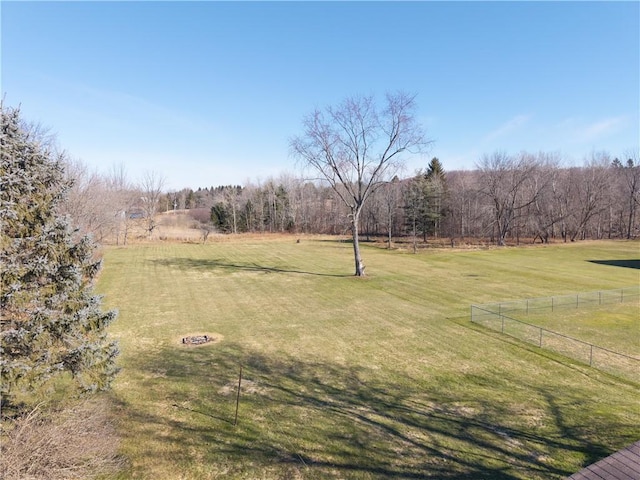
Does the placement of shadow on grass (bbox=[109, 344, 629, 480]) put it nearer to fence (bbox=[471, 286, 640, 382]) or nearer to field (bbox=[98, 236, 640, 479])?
field (bbox=[98, 236, 640, 479])

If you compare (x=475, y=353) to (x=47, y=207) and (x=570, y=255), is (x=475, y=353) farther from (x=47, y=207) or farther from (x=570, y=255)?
(x=570, y=255)

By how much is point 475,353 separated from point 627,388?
17.1 ft

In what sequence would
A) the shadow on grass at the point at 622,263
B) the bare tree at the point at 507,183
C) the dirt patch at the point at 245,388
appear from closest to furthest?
the dirt patch at the point at 245,388, the shadow on grass at the point at 622,263, the bare tree at the point at 507,183

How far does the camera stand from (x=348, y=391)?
12906 mm

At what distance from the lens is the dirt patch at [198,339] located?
57.0 feet

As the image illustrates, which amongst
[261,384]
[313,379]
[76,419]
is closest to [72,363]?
[76,419]

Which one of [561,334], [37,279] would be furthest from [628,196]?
[37,279]

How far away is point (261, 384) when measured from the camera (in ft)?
43.5

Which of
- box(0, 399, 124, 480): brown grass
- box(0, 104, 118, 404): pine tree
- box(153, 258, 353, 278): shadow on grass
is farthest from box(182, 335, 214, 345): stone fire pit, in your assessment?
box(153, 258, 353, 278): shadow on grass

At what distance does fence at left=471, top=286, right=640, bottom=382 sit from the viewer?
15.5m

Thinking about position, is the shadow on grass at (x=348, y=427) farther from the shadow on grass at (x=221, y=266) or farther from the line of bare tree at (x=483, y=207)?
the line of bare tree at (x=483, y=207)

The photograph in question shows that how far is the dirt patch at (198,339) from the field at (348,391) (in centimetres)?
22

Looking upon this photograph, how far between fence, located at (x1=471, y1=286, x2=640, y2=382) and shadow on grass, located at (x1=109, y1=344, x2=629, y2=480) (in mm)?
4321

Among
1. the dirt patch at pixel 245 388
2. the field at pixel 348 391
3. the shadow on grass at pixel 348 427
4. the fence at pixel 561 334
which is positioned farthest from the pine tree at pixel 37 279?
the fence at pixel 561 334
